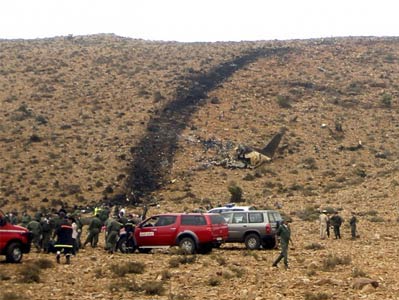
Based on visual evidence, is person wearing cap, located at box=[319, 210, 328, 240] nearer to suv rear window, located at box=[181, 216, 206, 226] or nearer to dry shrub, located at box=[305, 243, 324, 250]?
dry shrub, located at box=[305, 243, 324, 250]

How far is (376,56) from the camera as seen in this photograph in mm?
96375

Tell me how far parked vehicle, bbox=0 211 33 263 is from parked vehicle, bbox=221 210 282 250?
954 centimetres

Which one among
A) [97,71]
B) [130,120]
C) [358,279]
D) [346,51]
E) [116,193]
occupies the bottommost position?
[358,279]

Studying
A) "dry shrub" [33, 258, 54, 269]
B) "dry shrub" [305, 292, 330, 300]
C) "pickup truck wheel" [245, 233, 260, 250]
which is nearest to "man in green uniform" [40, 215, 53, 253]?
"dry shrub" [33, 258, 54, 269]

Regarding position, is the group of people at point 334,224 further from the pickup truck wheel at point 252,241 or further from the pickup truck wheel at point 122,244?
the pickup truck wheel at point 122,244

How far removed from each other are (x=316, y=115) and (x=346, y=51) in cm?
3035

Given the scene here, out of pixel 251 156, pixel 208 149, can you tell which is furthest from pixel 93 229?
pixel 208 149

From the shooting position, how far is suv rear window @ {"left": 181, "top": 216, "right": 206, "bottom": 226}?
89.8 feet

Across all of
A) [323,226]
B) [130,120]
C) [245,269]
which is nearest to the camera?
[245,269]

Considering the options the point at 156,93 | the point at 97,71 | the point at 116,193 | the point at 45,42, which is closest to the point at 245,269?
the point at 116,193

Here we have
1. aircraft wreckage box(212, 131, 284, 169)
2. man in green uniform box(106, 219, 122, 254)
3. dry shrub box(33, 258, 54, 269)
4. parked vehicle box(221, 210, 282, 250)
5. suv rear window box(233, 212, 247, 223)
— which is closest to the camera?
dry shrub box(33, 258, 54, 269)

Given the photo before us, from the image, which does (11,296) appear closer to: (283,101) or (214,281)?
(214,281)

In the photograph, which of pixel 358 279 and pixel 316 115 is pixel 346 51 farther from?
pixel 358 279

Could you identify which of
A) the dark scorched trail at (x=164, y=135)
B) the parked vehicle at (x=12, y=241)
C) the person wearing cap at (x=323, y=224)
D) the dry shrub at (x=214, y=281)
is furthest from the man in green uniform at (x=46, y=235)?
the dark scorched trail at (x=164, y=135)
